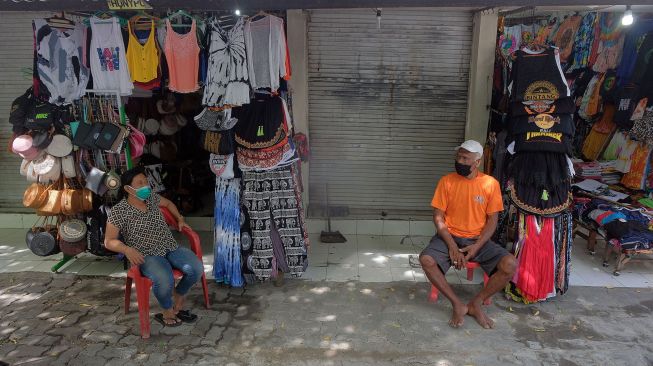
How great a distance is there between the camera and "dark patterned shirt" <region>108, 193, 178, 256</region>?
3682mm

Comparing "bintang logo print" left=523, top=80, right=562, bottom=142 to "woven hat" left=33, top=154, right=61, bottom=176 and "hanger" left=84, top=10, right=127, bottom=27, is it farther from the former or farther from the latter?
"woven hat" left=33, top=154, right=61, bottom=176

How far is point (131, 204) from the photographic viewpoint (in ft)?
12.3

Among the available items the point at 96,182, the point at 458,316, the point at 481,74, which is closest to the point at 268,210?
the point at 96,182

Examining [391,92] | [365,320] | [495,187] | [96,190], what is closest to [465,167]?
[495,187]

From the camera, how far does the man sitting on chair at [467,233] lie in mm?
3877

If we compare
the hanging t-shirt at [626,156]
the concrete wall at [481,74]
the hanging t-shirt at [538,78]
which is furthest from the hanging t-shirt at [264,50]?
the hanging t-shirt at [626,156]

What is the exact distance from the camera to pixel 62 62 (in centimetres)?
446

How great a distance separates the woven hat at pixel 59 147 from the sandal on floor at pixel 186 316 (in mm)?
2143

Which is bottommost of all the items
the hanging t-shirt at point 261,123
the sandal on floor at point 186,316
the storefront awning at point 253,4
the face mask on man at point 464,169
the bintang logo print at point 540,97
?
the sandal on floor at point 186,316

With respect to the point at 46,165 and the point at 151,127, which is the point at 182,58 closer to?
the point at 46,165

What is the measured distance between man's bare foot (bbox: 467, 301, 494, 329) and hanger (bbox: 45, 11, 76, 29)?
4.81 m

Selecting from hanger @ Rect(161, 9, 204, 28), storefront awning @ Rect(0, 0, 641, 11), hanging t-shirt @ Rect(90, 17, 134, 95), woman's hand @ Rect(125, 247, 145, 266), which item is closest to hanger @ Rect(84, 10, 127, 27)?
hanging t-shirt @ Rect(90, 17, 134, 95)

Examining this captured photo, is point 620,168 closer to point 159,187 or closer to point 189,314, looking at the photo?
point 189,314

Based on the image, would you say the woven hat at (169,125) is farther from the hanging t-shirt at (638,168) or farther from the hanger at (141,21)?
the hanging t-shirt at (638,168)
